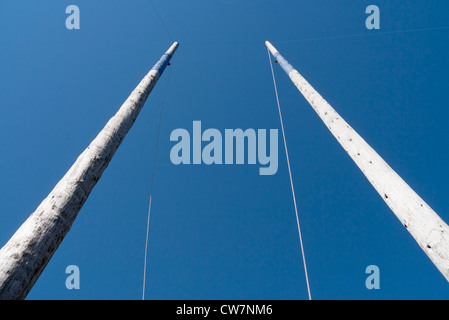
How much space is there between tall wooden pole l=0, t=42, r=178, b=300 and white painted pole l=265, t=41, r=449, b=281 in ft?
10.7

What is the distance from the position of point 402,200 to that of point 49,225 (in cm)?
337

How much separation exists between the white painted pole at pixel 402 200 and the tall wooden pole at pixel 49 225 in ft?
10.7

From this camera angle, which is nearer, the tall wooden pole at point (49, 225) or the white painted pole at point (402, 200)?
the tall wooden pole at point (49, 225)

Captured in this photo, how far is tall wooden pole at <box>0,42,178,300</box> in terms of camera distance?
7.32 feet

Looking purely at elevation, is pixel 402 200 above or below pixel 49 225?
above

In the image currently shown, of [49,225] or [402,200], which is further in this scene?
[402,200]

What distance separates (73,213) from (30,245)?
581mm

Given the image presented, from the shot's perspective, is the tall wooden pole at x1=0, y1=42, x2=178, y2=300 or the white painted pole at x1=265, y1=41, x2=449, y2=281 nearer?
the tall wooden pole at x1=0, y1=42, x2=178, y2=300

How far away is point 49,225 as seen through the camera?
265 cm

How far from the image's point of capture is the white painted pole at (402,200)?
103 inches

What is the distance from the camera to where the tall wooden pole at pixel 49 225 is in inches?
87.9

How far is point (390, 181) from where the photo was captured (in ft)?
11.1
